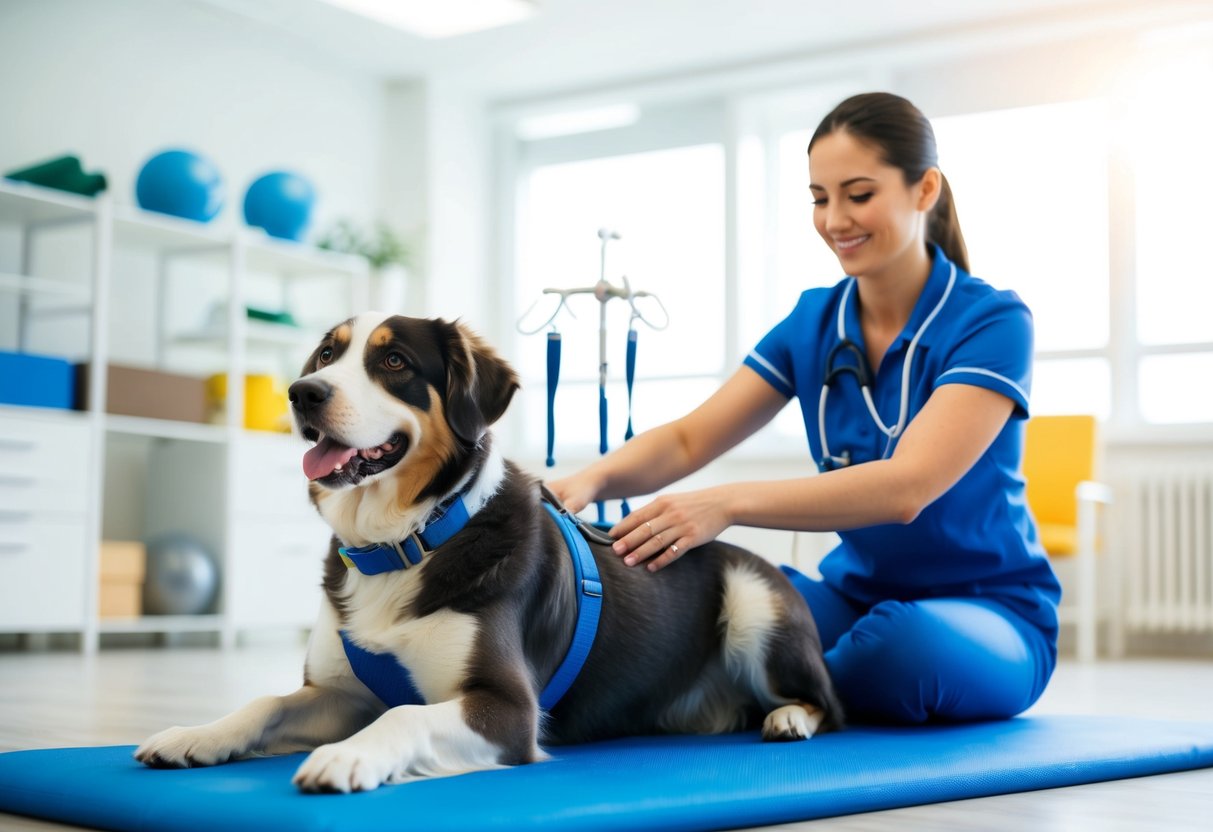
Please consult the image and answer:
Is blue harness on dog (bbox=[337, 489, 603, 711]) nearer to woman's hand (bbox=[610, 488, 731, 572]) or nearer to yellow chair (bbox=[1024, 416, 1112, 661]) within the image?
woman's hand (bbox=[610, 488, 731, 572])

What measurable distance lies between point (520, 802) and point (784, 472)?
16.2ft

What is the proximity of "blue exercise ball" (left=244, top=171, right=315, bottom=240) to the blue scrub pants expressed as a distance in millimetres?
4191

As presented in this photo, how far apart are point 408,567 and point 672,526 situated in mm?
443

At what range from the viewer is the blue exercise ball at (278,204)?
582cm

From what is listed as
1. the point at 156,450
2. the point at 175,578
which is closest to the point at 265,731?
the point at 175,578

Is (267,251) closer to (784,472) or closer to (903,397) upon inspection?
(784,472)

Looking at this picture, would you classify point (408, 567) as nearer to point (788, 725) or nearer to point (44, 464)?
point (788, 725)

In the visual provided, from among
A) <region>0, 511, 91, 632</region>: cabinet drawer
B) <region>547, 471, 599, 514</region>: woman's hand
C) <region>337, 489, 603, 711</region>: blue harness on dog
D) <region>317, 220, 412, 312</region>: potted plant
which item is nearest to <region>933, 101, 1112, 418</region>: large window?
<region>317, 220, 412, 312</region>: potted plant

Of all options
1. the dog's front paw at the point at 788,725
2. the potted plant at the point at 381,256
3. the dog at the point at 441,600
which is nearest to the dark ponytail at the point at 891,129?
the dog at the point at 441,600

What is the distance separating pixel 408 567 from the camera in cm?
178

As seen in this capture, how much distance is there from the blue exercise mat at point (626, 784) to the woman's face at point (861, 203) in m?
0.87

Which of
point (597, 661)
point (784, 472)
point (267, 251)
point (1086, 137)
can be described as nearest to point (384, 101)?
point (267, 251)

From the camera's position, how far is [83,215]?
5.07 meters

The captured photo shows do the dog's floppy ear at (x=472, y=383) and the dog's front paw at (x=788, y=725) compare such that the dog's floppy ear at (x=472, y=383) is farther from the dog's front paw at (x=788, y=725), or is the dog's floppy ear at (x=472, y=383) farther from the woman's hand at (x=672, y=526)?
the dog's front paw at (x=788, y=725)
